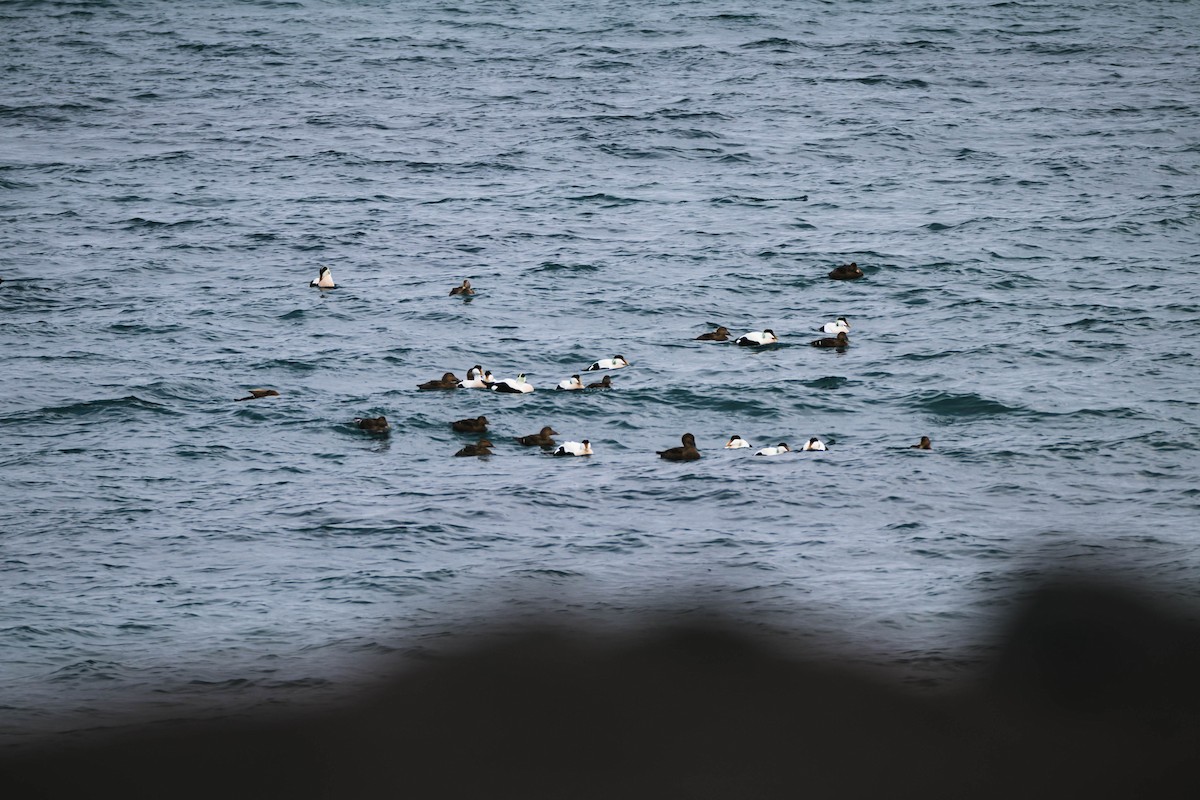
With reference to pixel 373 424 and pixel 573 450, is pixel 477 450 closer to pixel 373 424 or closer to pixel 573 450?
pixel 573 450

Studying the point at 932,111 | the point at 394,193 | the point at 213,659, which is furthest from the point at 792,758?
the point at 932,111

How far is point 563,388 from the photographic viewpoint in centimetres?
2402

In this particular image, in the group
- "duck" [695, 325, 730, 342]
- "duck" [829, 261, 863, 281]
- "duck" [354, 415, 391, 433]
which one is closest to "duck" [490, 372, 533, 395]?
"duck" [354, 415, 391, 433]

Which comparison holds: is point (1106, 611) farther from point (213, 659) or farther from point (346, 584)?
point (346, 584)

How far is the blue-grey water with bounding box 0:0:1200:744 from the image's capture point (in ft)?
50.0

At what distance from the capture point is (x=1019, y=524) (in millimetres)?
17703

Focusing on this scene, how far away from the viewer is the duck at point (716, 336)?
87.5ft

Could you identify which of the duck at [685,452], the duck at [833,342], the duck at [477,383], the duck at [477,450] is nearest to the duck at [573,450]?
the duck at [477,450]

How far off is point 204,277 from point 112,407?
873 centimetres

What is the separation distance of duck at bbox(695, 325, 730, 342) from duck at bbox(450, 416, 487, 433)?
604cm

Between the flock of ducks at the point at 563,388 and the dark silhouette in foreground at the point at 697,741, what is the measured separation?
1514 cm

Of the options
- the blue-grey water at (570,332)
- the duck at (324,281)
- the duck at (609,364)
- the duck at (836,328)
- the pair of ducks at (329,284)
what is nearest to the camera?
the blue-grey water at (570,332)

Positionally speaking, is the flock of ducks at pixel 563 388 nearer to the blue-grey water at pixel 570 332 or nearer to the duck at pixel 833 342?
the duck at pixel 833 342

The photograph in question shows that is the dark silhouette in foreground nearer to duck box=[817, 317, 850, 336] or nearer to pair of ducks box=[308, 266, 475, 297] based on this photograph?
duck box=[817, 317, 850, 336]
